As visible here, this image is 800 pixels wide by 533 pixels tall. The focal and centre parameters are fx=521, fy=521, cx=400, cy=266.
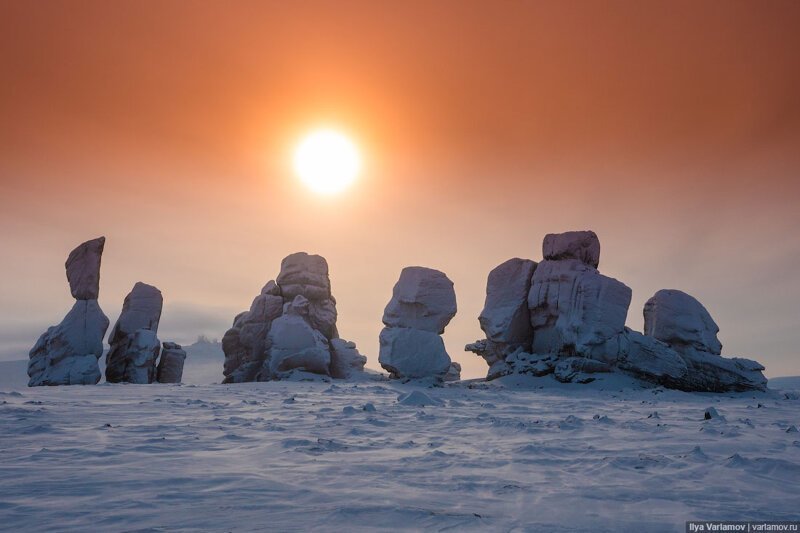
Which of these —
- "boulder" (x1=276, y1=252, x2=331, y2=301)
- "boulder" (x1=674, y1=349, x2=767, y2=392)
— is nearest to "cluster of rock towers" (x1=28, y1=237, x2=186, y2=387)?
"boulder" (x1=276, y1=252, x2=331, y2=301)

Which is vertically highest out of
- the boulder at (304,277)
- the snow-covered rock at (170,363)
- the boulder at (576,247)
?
the boulder at (576,247)

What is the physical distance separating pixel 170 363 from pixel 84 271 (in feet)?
26.6

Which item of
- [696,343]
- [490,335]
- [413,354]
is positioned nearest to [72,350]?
[413,354]

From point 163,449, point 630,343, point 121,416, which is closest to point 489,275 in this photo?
point 630,343

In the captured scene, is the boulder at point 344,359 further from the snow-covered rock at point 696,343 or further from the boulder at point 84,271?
the snow-covered rock at point 696,343

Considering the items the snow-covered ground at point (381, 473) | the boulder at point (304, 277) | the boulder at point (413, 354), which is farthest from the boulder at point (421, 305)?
the snow-covered ground at point (381, 473)

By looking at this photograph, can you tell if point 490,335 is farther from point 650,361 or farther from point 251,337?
point 251,337

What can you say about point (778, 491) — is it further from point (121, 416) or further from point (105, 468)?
point (121, 416)

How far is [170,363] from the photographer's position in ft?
109

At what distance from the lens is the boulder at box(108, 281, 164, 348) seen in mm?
31469

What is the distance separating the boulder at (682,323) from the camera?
1090 inches

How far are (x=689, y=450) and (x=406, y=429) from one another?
391 cm

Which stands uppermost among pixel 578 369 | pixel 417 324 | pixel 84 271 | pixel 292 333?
pixel 84 271

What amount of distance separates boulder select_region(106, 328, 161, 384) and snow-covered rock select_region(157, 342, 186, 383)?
6.80 feet
